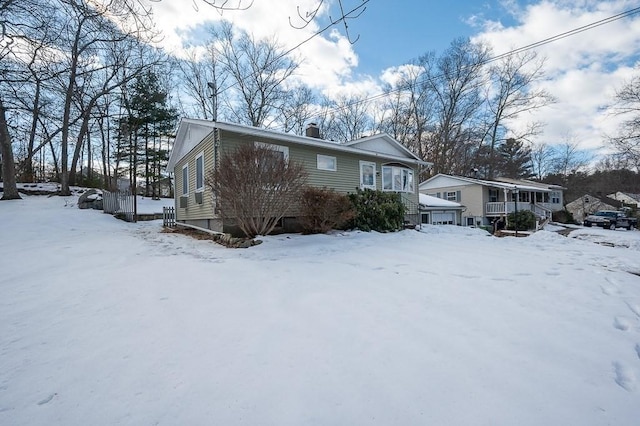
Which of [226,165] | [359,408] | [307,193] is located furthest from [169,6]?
[307,193]

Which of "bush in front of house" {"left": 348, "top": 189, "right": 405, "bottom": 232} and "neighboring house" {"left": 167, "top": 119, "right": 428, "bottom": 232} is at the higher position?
"neighboring house" {"left": 167, "top": 119, "right": 428, "bottom": 232}

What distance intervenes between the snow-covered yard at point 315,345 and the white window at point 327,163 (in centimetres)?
709

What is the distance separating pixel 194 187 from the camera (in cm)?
1217

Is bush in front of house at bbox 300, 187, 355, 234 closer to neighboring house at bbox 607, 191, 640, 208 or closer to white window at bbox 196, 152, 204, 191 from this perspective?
white window at bbox 196, 152, 204, 191

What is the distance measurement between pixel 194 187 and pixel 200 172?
1031mm

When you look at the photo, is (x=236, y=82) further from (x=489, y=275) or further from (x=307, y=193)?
(x=489, y=275)

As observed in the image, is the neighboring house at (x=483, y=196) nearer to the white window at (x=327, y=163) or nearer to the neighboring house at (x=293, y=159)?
the neighboring house at (x=293, y=159)

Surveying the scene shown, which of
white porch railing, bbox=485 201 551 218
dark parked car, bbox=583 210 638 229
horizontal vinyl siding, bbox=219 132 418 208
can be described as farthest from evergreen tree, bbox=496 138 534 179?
horizontal vinyl siding, bbox=219 132 418 208

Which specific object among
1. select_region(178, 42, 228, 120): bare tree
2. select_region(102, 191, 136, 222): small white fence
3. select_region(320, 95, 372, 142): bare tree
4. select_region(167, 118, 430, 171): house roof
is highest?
select_region(178, 42, 228, 120): bare tree

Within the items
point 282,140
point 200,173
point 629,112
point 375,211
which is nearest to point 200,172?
point 200,173

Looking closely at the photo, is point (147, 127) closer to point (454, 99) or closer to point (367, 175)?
point (367, 175)

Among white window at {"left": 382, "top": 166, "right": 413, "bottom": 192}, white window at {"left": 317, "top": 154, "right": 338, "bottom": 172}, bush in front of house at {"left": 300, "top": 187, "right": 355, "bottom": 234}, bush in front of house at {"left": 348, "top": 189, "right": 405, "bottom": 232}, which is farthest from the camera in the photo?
white window at {"left": 382, "top": 166, "right": 413, "bottom": 192}

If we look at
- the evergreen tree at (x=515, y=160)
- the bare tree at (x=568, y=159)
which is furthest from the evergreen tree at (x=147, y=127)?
the bare tree at (x=568, y=159)

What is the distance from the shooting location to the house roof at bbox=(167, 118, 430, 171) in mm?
9945
